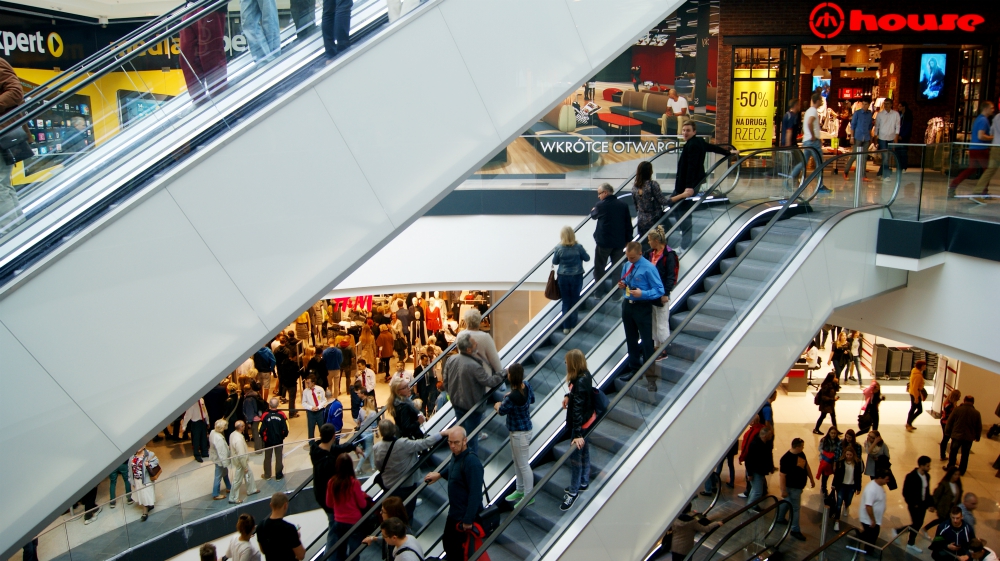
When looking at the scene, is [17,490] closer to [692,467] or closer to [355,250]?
[355,250]

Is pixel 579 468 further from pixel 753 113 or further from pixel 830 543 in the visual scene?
pixel 753 113

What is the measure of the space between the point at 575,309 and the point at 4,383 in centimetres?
579

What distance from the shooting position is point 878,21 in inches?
634

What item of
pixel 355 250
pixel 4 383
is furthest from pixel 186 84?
pixel 4 383

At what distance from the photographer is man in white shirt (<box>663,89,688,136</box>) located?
17339 mm

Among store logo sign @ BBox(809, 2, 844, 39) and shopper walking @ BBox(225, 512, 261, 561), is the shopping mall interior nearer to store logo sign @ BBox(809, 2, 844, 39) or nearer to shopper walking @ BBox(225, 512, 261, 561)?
shopper walking @ BBox(225, 512, 261, 561)

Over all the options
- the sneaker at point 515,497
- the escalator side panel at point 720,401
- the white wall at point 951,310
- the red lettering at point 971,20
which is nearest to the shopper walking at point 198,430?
the sneaker at point 515,497

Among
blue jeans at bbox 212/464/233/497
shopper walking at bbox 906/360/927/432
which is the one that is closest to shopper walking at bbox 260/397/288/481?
blue jeans at bbox 212/464/233/497

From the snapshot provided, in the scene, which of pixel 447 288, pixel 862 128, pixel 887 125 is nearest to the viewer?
pixel 887 125

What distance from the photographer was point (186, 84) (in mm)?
5020

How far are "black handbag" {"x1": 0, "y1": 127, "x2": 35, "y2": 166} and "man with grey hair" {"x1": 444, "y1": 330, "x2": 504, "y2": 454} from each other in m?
3.78

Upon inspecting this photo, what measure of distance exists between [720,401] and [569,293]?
226 cm

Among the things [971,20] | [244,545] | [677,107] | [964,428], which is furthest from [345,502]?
[971,20]

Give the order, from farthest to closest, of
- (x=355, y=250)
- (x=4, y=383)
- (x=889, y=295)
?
(x=889, y=295) → (x=355, y=250) → (x=4, y=383)
